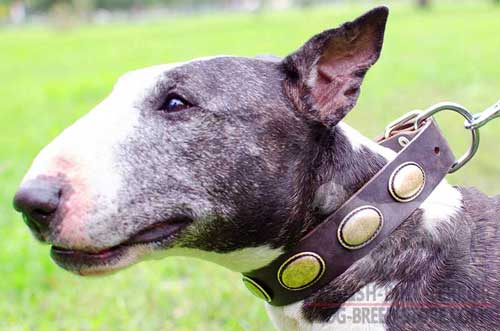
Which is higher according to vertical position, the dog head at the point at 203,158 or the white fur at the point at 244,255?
the dog head at the point at 203,158

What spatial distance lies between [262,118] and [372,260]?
1.85ft

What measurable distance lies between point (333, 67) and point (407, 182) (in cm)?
48

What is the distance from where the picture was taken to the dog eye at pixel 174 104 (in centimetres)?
219

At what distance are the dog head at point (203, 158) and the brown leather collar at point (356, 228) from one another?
0.08 meters

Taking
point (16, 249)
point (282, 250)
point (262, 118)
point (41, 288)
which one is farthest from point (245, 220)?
point (16, 249)

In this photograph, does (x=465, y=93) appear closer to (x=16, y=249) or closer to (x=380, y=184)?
(x=16, y=249)

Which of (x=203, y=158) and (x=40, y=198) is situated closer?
(x=40, y=198)

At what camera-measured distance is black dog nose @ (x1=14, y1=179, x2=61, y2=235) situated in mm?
1918

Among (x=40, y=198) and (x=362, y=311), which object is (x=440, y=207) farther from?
(x=40, y=198)

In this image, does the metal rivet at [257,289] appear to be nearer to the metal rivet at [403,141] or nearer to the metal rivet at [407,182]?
the metal rivet at [407,182]

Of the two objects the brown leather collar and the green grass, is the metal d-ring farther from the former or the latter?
the green grass

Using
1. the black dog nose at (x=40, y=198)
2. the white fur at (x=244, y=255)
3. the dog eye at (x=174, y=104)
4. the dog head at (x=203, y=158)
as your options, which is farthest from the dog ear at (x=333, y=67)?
the black dog nose at (x=40, y=198)

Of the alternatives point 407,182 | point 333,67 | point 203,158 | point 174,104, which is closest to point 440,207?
point 407,182

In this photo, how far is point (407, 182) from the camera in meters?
2.14
